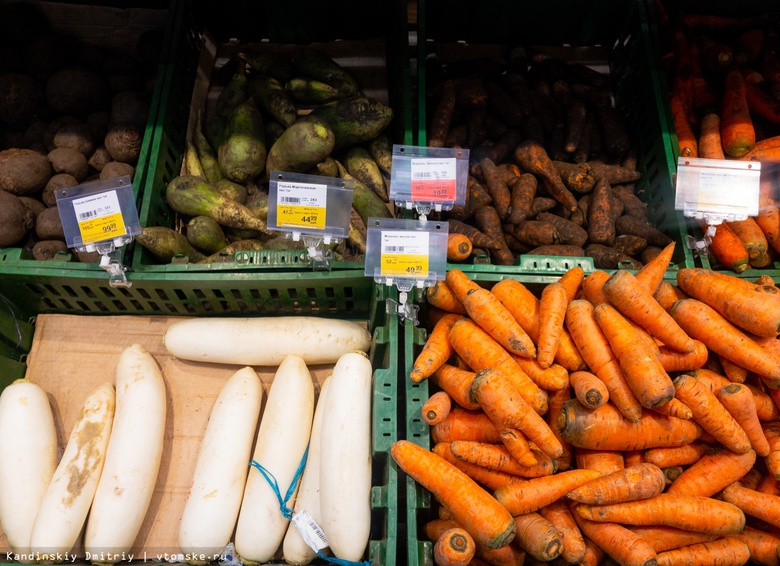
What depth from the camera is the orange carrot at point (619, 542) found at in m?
1.32

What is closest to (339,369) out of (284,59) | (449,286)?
(449,286)

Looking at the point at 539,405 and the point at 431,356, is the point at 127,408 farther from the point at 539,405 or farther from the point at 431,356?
the point at 539,405

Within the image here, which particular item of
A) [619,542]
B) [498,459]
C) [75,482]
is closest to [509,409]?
[498,459]

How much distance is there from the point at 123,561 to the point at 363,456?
2.81 feet

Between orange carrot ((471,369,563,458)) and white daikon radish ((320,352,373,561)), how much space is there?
1.33 ft

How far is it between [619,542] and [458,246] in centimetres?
103

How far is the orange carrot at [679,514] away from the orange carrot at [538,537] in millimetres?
131

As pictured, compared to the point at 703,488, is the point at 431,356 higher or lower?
higher

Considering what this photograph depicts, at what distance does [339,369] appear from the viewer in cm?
171

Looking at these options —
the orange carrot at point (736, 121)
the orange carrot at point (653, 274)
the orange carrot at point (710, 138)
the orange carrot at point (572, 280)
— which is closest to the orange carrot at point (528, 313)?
the orange carrot at point (572, 280)

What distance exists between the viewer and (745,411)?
4.78ft

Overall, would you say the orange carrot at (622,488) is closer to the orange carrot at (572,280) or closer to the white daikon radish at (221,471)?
the orange carrot at (572,280)

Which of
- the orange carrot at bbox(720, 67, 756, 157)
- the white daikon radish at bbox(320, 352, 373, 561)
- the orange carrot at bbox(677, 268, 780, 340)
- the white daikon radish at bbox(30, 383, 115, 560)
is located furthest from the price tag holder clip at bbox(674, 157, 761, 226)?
the white daikon radish at bbox(30, 383, 115, 560)

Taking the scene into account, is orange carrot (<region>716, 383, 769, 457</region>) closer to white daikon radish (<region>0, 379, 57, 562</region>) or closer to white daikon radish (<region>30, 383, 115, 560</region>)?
white daikon radish (<region>30, 383, 115, 560</region>)
